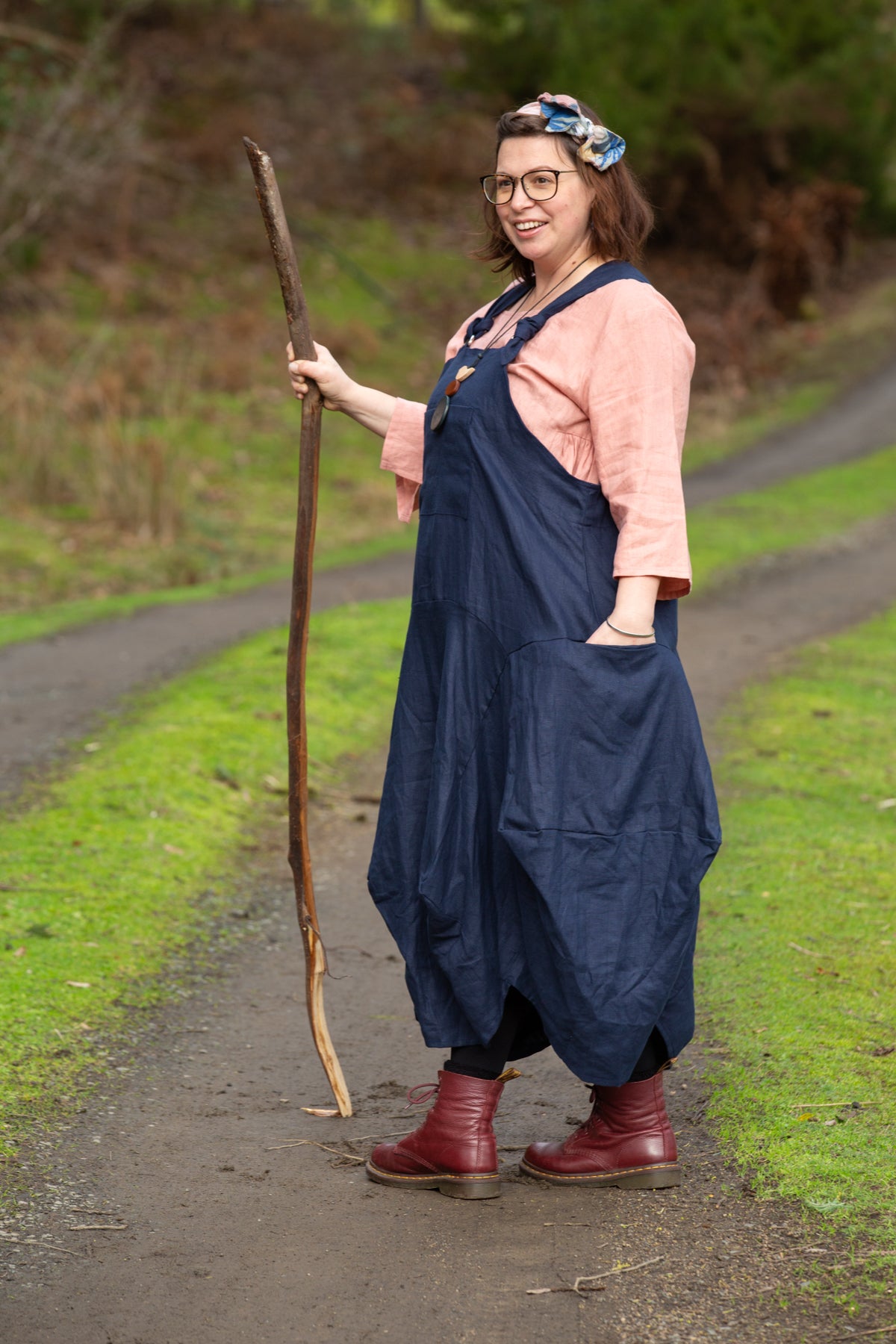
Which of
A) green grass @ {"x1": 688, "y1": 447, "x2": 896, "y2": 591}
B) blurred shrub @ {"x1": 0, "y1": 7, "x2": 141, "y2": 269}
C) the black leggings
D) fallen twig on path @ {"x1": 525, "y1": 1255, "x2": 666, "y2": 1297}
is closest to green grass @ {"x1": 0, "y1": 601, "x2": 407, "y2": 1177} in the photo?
the black leggings

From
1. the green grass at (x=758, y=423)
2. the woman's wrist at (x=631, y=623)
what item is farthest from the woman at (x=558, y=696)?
the green grass at (x=758, y=423)

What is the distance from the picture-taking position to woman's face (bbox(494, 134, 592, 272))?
280 cm

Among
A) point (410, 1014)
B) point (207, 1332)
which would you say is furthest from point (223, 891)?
point (207, 1332)

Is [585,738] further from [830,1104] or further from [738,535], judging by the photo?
[738,535]

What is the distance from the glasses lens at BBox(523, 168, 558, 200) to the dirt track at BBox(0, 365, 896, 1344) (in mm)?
2024

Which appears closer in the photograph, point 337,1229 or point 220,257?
point 337,1229

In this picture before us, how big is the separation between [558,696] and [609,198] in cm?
99

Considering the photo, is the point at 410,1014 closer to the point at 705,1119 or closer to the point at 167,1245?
the point at 705,1119

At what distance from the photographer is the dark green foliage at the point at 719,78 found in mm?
22297

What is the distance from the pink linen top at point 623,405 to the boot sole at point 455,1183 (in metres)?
1.25

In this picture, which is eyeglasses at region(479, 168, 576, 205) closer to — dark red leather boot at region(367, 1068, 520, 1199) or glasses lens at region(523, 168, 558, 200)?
glasses lens at region(523, 168, 558, 200)

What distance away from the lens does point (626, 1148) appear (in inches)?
117

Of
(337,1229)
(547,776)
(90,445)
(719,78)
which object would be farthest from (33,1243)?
(719,78)

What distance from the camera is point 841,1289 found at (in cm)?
253
